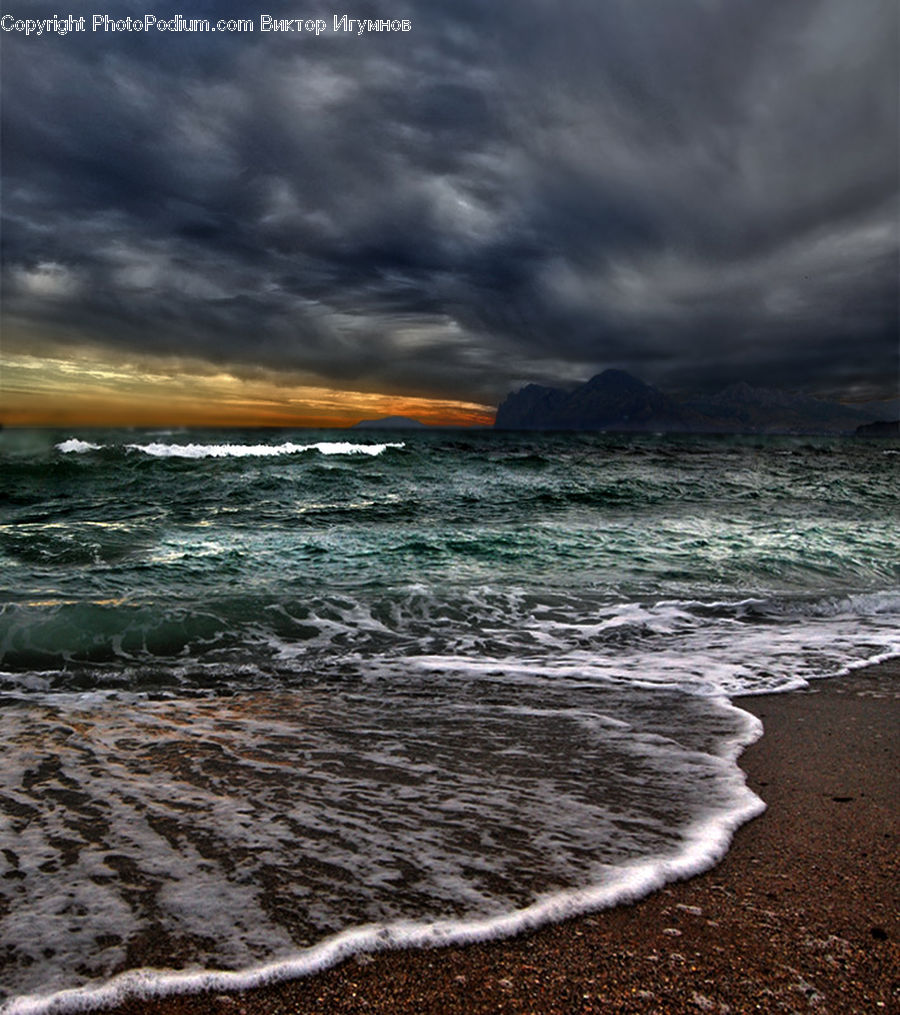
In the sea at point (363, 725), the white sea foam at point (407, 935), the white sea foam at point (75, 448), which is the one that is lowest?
the sea at point (363, 725)

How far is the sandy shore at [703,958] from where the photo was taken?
6.31ft

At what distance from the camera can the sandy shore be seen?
1.92 meters

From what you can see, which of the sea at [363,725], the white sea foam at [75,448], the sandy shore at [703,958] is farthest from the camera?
the white sea foam at [75,448]

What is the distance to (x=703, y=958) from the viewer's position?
210 cm

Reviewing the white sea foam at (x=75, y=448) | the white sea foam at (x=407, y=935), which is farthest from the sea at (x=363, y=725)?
the white sea foam at (x=75, y=448)

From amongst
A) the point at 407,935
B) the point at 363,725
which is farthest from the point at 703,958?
the point at 363,725

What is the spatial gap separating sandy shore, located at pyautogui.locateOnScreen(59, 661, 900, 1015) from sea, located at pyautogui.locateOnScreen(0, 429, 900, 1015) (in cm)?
10

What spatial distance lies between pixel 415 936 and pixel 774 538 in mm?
12144

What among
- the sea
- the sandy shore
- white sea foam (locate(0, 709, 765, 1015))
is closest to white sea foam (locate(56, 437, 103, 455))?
the sea

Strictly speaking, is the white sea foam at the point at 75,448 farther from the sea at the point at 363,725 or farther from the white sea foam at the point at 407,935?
the white sea foam at the point at 407,935

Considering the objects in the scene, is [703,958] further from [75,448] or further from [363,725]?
[75,448]

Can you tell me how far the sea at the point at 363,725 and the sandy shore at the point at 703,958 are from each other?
0.10 metres

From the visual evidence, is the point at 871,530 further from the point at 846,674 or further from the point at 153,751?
the point at 153,751

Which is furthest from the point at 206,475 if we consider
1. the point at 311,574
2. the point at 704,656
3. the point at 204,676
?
the point at 704,656
